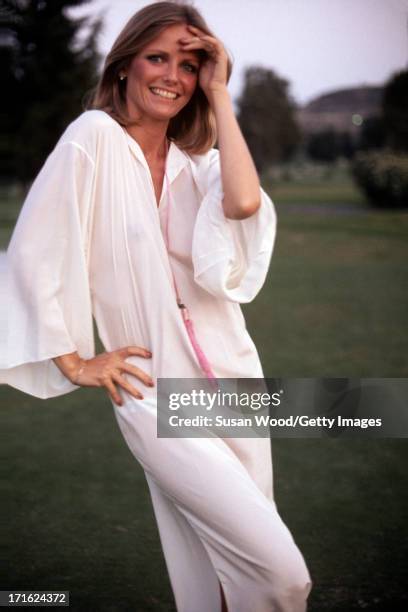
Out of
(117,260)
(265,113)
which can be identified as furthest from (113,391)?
(265,113)

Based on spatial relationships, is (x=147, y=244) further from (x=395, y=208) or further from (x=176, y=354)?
(x=395, y=208)

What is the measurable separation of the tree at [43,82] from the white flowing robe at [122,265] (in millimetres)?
31640

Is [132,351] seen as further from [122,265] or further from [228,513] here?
[228,513]

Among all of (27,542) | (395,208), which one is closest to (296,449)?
(27,542)

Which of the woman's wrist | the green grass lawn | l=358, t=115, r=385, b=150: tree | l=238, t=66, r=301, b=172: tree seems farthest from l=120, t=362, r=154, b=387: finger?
l=238, t=66, r=301, b=172: tree

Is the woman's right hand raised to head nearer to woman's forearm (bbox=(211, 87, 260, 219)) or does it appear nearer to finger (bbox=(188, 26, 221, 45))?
woman's forearm (bbox=(211, 87, 260, 219))

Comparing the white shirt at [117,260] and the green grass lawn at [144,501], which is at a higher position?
the white shirt at [117,260]

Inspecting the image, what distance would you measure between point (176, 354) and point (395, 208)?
22141 millimetres

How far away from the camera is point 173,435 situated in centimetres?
242

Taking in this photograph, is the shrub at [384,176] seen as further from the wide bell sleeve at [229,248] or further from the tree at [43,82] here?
the wide bell sleeve at [229,248]

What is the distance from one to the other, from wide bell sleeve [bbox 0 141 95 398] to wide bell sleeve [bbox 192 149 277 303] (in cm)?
35

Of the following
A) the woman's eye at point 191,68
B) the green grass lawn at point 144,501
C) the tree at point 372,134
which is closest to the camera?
the woman's eye at point 191,68

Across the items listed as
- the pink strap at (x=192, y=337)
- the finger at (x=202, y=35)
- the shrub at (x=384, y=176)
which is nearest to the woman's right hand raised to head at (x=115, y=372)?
the pink strap at (x=192, y=337)

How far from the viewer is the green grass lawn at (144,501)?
11.7 ft
